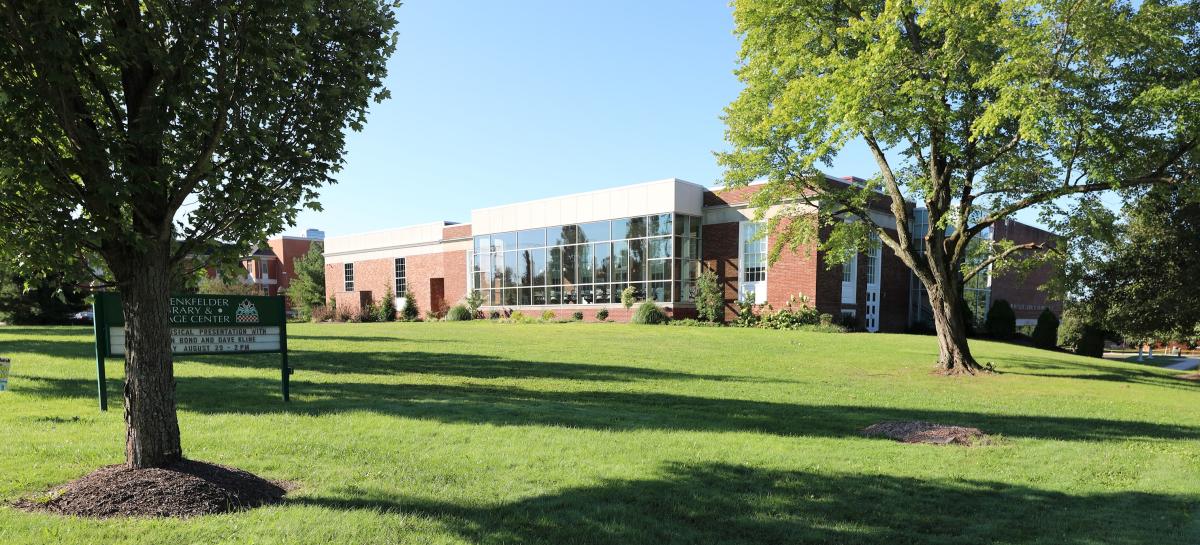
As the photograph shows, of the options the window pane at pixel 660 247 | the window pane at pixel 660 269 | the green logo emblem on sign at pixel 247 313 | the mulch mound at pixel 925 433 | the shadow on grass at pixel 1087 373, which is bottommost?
the shadow on grass at pixel 1087 373

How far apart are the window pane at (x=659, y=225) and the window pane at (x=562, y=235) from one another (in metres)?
5.75

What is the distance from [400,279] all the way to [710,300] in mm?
28512

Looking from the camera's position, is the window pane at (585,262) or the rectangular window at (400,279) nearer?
the window pane at (585,262)

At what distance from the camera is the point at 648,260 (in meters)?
35.9

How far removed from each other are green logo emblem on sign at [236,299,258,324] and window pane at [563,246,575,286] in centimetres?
3032

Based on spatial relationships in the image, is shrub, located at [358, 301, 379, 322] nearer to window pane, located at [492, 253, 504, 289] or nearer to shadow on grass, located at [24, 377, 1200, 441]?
window pane, located at [492, 253, 504, 289]

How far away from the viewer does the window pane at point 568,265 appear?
39875 millimetres

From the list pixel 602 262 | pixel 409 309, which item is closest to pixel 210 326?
pixel 602 262

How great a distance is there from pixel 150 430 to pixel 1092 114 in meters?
16.2

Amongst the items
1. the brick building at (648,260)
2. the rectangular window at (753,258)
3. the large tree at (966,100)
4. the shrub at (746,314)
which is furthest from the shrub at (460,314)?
the large tree at (966,100)

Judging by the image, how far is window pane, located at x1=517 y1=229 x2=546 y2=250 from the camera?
41781mm

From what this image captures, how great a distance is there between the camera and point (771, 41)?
17.3 m

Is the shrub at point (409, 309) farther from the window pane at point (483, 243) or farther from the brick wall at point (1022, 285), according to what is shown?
the brick wall at point (1022, 285)

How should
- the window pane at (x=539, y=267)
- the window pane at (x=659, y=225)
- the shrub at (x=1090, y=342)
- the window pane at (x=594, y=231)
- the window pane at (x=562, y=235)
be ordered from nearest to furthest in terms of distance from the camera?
the window pane at (x=659, y=225) → the shrub at (x=1090, y=342) → the window pane at (x=594, y=231) → the window pane at (x=562, y=235) → the window pane at (x=539, y=267)
